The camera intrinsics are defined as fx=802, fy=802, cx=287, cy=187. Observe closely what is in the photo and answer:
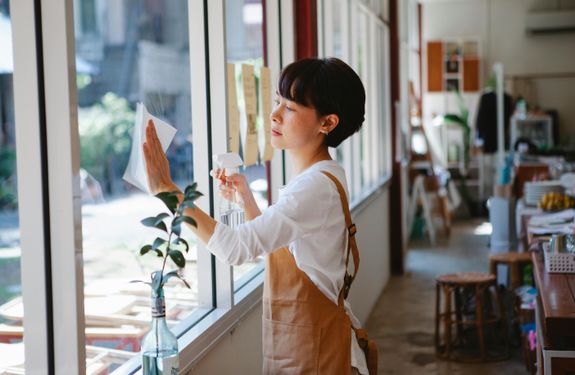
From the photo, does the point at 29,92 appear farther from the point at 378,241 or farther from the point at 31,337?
the point at 378,241

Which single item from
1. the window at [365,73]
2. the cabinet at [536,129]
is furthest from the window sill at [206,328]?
the cabinet at [536,129]

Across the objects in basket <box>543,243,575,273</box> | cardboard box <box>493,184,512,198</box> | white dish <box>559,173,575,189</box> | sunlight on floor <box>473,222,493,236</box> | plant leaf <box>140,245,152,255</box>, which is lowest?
sunlight on floor <box>473,222,493,236</box>

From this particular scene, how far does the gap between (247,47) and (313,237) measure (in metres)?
1.71

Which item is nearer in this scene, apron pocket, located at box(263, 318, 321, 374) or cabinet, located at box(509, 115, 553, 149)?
apron pocket, located at box(263, 318, 321, 374)

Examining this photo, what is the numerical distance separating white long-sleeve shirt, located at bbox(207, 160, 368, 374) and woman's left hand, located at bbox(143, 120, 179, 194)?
15cm

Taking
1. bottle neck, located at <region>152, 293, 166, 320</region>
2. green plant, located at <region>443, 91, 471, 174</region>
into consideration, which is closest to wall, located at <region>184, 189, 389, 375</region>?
bottle neck, located at <region>152, 293, 166, 320</region>

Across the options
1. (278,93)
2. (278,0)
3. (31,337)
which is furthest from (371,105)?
(31,337)

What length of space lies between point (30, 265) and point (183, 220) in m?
0.36

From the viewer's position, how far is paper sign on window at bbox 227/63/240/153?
9.24ft

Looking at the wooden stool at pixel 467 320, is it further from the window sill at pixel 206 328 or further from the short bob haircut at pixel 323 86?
the short bob haircut at pixel 323 86

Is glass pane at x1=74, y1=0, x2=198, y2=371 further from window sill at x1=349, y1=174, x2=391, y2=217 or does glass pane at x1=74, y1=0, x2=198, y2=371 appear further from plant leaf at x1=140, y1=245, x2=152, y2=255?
window sill at x1=349, y1=174, x2=391, y2=217

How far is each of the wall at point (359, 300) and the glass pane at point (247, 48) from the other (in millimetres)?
238

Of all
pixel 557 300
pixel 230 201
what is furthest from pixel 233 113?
pixel 557 300

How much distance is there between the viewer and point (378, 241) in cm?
675
